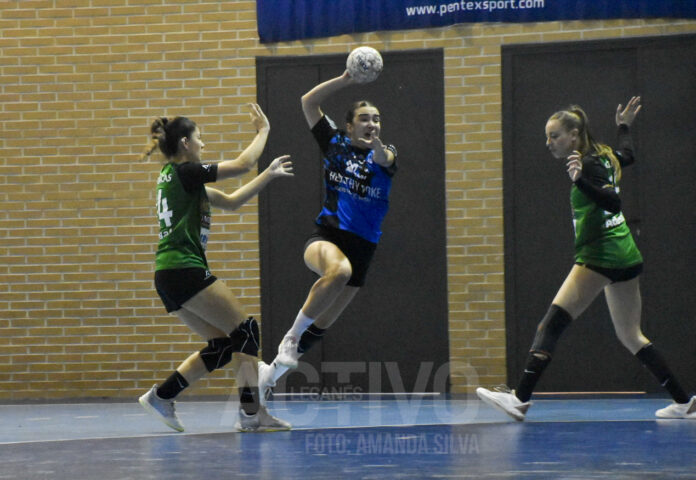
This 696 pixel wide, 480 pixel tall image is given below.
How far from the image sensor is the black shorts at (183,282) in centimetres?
666

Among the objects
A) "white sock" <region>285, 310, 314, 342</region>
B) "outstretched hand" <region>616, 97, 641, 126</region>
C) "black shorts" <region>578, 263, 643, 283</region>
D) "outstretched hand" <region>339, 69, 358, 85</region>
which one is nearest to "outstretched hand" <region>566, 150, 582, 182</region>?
"black shorts" <region>578, 263, 643, 283</region>

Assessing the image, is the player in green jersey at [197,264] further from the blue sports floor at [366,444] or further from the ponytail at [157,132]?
the blue sports floor at [366,444]

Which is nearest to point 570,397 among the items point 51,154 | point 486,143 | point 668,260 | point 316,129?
point 668,260

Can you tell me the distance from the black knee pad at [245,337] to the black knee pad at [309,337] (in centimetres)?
73

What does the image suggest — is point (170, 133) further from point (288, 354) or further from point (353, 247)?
point (288, 354)

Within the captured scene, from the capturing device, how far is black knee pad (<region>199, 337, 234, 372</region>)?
6949 mm

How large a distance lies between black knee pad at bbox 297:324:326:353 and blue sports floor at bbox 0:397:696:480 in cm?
54

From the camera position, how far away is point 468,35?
9.62 meters

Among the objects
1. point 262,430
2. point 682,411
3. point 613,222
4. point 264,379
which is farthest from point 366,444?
point 682,411

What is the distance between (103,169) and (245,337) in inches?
151

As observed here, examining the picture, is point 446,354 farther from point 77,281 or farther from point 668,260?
point 77,281

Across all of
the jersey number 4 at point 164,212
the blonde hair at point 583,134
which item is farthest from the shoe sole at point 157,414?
the blonde hair at point 583,134

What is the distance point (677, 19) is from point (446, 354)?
11.5 feet

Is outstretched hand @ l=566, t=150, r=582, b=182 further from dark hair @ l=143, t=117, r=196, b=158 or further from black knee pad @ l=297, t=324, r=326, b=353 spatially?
dark hair @ l=143, t=117, r=196, b=158
